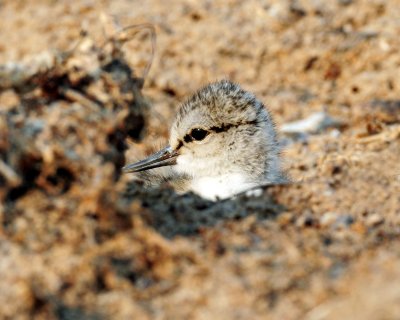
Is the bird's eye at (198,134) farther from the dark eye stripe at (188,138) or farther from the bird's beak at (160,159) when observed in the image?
the bird's beak at (160,159)

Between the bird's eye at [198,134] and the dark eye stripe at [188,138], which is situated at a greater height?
the dark eye stripe at [188,138]

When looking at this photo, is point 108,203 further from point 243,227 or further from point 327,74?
point 327,74

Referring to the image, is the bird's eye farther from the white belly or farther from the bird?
the white belly

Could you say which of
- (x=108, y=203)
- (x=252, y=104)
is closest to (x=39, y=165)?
(x=108, y=203)

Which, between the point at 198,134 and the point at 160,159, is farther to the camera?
the point at 160,159

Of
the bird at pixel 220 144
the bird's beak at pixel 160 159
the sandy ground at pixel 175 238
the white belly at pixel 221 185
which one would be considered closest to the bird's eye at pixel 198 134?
the bird at pixel 220 144

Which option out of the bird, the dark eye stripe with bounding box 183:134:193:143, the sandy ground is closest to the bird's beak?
the bird

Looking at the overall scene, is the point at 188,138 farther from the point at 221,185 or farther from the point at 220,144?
the point at 221,185

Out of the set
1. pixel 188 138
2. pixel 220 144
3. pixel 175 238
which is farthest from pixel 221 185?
pixel 175 238
